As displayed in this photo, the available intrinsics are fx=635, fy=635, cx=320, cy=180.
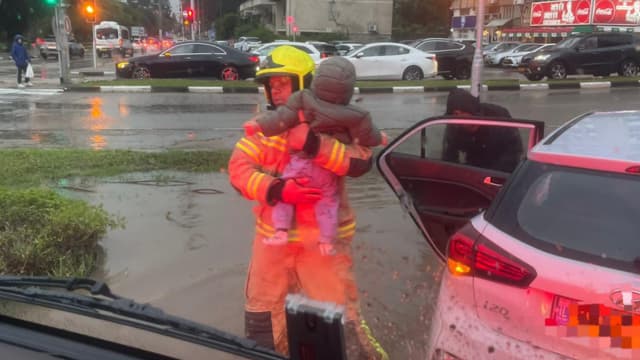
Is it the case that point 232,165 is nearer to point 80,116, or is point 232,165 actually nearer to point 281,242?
point 281,242

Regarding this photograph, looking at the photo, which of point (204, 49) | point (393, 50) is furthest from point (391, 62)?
point (204, 49)

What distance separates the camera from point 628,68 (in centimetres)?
2302

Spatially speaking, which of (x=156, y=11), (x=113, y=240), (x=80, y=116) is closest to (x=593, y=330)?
(x=113, y=240)

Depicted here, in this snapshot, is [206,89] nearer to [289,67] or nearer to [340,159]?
[289,67]

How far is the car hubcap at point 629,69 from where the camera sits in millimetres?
22983

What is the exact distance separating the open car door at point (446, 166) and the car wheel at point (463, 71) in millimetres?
20291

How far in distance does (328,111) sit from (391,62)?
62.5 feet

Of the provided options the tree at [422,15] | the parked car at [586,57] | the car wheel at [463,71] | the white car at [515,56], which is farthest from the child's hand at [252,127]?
the tree at [422,15]

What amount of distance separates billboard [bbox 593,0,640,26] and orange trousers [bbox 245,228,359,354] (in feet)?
116

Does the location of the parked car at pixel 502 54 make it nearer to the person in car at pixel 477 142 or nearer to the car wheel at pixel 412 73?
the car wheel at pixel 412 73

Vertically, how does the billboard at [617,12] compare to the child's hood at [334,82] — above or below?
above

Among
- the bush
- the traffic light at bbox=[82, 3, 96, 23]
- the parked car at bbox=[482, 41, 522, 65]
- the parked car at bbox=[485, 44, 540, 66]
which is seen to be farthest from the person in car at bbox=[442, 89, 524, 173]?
the parked car at bbox=[482, 41, 522, 65]

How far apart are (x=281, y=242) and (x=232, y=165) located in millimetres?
394

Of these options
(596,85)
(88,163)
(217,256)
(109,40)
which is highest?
(109,40)
